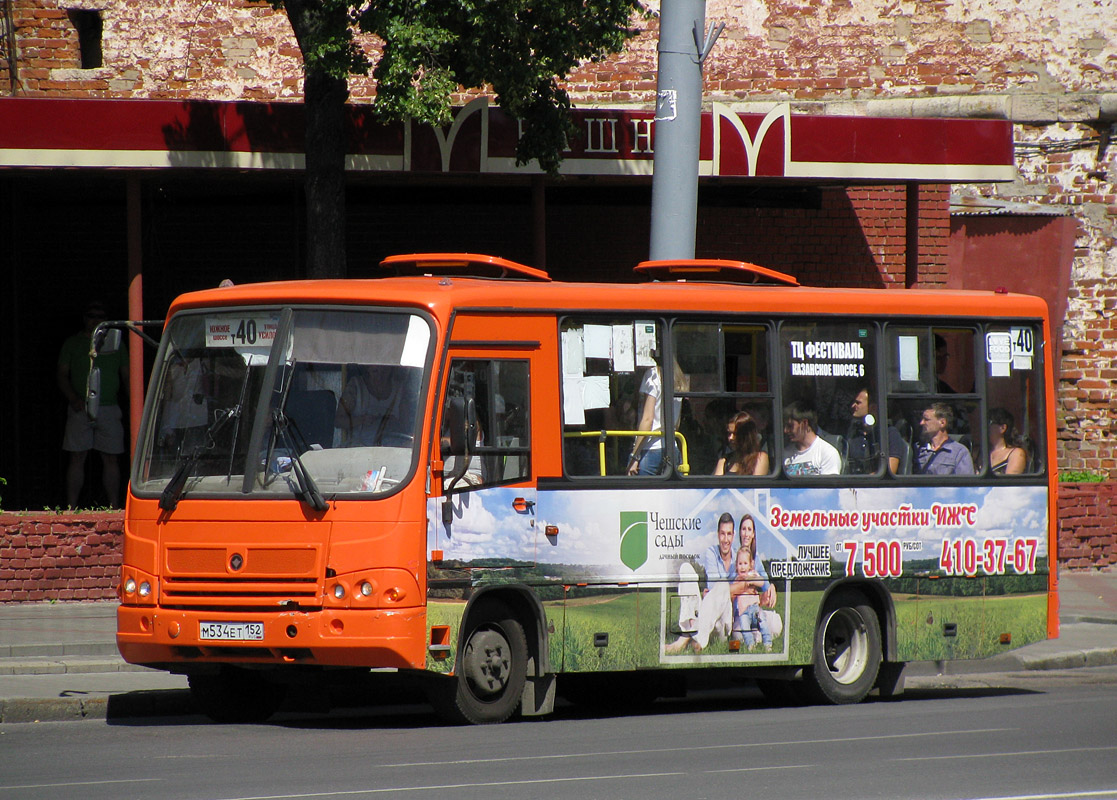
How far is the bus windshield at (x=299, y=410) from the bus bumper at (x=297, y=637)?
0.68 meters

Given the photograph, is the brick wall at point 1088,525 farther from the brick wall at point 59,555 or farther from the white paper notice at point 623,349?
the brick wall at point 59,555

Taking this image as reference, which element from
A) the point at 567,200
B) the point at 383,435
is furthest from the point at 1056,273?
the point at 383,435

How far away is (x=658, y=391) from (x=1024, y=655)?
518 cm

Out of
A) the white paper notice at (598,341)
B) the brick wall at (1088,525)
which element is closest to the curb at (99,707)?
the white paper notice at (598,341)

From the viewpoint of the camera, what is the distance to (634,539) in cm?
1034

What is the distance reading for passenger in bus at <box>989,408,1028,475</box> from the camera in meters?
11.8

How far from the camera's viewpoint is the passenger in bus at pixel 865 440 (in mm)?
11320

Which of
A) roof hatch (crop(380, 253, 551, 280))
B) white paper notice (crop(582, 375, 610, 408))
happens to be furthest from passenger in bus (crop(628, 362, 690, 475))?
roof hatch (crop(380, 253, 551, 280))

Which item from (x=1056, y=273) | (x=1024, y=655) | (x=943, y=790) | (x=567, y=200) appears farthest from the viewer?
(x=1056, y=273)

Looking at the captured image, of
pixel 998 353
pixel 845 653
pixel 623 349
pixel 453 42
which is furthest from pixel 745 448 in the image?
pixel 453 42

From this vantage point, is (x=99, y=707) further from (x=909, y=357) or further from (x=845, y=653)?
(x=909, y=357)

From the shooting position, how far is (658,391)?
34.6 ft

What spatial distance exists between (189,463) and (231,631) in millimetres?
1040

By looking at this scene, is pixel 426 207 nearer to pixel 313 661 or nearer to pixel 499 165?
pixel 499 165
